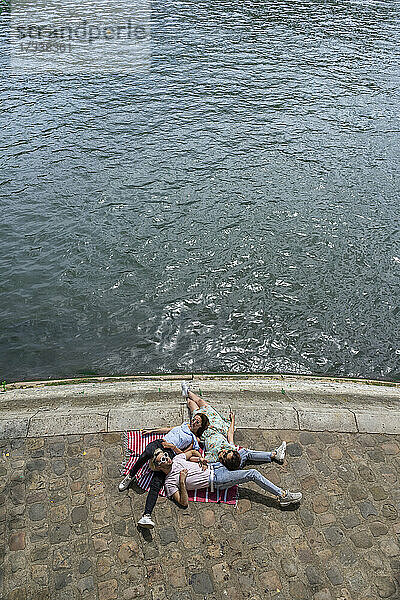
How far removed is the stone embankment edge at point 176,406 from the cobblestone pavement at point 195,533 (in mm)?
318

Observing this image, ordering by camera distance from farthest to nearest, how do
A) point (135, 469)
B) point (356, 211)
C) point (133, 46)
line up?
point (133, 46) < point (356, 211) < point (135, 469)

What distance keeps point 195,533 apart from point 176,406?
2133 millimetres

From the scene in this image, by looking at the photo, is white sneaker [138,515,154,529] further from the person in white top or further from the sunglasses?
the sunglasses

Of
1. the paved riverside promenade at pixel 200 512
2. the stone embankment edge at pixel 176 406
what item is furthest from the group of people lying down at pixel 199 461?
the stone embankment edge at pixel 176 406

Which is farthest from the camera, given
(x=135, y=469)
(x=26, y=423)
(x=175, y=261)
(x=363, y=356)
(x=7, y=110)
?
(x=7, y=110)

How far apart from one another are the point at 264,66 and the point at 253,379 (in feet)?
65.3

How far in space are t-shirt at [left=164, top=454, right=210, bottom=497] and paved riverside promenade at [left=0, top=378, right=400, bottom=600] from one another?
0.24 metres

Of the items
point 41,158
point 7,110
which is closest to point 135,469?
point 41,158

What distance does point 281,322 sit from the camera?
39.3 feet

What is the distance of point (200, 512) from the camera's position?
22.8 ft

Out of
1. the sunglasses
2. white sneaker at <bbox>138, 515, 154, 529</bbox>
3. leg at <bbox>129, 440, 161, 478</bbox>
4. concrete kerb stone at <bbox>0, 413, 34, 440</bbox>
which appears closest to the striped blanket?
leg at <bbox>129, 440, 161, 478</bbox>

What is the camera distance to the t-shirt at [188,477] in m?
7.17

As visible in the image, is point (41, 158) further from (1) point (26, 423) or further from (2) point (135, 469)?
(2) point (135, 469)

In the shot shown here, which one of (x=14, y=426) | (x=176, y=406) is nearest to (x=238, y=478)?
(x=176, y=406)
